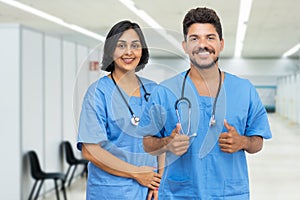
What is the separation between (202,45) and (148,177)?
2.00 ft

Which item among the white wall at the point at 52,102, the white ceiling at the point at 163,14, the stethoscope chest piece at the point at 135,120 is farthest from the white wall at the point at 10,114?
the stethoscope chest piece at the point at 135,120

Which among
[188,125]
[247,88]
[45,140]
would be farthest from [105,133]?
[45,140]

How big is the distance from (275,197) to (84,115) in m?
5.23

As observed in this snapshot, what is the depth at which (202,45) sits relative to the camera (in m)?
1.71

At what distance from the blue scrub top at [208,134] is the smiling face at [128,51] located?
14cm

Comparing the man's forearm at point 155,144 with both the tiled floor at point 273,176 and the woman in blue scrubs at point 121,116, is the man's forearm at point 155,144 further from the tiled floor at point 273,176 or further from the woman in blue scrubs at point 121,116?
the tiled floor at point 273,176

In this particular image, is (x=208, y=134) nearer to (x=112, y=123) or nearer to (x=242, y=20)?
(x=112, y=123)

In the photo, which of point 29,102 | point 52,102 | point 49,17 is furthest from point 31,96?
point 49,17

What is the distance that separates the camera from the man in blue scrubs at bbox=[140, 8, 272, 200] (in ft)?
5.72

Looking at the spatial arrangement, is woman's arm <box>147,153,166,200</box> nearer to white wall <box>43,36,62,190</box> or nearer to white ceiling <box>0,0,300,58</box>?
white wall <box>43,36,62,190</box>

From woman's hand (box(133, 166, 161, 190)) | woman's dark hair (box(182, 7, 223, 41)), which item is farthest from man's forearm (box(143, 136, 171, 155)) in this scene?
woman's dark hair (box(182, 7, 223, 41))

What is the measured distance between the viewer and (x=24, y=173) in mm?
5805

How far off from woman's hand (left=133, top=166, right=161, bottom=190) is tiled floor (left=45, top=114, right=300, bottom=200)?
15.2 feet

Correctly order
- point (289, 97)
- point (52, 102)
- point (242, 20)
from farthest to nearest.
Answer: point (289, 97) → point (242, 20) → point (52, 102)
